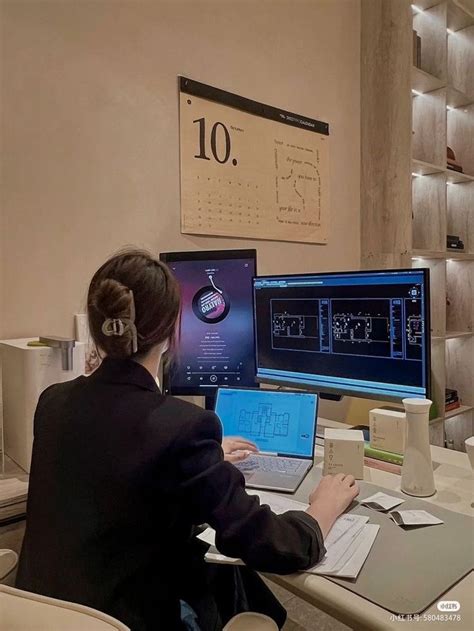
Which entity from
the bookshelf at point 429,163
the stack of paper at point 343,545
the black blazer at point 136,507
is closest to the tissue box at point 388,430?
the stack of paper at point 343,545

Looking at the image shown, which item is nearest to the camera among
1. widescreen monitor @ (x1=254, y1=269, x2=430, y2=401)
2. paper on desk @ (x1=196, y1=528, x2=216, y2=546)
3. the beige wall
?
paper on desk @ (x1=196, y1=528, x2=216, y2=546)

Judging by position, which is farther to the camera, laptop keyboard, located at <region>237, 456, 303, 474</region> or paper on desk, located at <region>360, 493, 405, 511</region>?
laptop keyboard, located at <region>237, 456, 303, 474</region>

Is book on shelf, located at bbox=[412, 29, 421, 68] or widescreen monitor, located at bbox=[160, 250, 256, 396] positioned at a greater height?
book on shelf, located at bbox=[412, 29, 421, 68]

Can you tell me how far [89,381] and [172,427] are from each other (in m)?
0.21

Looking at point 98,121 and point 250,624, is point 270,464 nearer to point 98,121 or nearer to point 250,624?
point 250,624

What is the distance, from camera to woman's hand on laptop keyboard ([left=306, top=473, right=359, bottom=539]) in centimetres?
96

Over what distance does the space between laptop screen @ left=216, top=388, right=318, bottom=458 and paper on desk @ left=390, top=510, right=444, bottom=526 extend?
0.34 metres

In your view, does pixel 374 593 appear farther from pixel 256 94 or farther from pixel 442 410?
pixel 442 410

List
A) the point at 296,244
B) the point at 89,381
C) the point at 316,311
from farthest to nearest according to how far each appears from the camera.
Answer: the point at 296,244
the point at 316,311
the point at 89,381

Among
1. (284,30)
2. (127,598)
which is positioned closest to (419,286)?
(127,598)

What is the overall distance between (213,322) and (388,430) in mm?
671

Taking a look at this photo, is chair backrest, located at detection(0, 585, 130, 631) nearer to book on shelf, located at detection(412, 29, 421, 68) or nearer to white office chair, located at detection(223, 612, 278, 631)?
white office chair, located at detection(223, 612, 278, 631)

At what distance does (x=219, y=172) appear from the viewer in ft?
6.61

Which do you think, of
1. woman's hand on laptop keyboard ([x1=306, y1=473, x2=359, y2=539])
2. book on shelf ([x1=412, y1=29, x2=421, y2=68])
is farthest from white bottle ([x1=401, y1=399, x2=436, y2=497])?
book on shelf ([x1=412, y1=29, x2=421, y2=68])
